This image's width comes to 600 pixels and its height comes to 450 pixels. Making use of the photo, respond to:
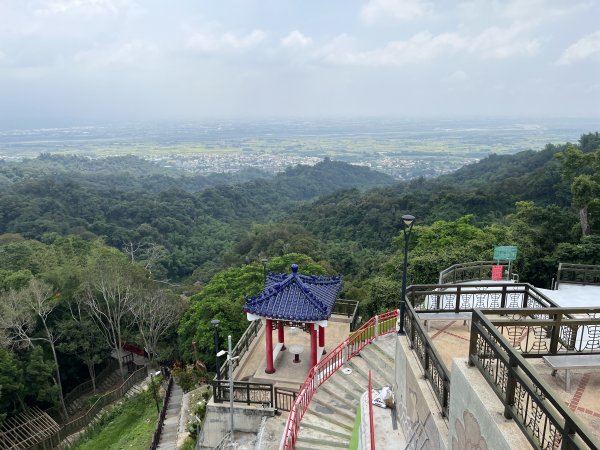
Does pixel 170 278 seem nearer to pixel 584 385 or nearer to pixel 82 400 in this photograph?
pixel 82 400

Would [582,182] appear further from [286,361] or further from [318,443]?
[318,443]

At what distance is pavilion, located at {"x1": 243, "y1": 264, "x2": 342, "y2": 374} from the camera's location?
11891 millimetres

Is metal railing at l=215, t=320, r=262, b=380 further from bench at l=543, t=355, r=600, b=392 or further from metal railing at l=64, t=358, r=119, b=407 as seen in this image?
metal railing at l=64, t=358, r=119, b=407

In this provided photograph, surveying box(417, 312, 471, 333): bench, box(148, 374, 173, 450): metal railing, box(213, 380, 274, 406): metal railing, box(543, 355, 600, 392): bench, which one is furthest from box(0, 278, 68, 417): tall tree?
box(543, 355, 600, 392): bench

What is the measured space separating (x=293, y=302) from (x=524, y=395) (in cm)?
870

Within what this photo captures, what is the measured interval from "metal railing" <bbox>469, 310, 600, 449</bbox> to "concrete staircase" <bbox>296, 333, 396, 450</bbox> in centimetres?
565

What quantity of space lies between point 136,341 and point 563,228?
22589mm

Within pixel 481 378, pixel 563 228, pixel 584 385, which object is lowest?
pixel 563 228

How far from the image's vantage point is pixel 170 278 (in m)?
53.6

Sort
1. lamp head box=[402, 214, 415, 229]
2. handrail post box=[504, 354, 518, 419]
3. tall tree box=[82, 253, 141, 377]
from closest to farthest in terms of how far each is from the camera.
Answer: handrail post box=[504, 354, 518, 419], lamp head box=[402, 214, 415, 229], tall tree box=[82, 253, 141, 377]

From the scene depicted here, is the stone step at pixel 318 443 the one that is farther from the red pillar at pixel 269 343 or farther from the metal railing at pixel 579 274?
the metal railing at pixel 579 274

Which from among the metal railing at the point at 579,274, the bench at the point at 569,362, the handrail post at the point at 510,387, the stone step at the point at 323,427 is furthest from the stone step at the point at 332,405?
the metal railing at the point at 579,274

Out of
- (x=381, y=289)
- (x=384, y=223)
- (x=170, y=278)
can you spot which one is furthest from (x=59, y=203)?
(x=381, y=289)

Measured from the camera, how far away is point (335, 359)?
11.3m
